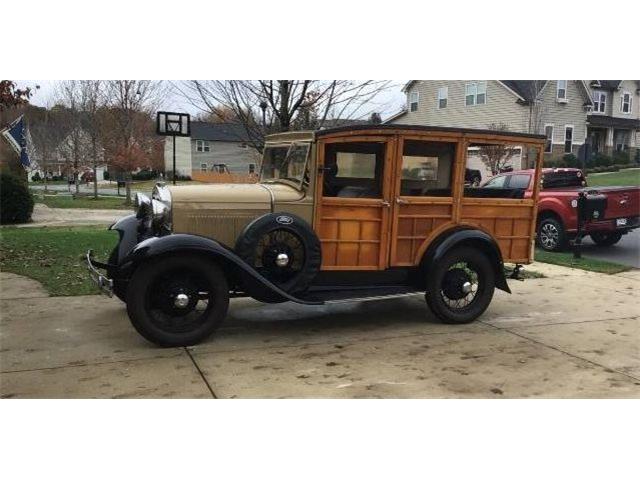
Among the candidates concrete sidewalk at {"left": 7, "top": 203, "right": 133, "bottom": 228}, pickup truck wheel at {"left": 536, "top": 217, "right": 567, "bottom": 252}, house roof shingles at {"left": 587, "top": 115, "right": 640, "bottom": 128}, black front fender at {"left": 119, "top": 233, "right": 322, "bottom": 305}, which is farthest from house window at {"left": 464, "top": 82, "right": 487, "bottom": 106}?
black front fender at {"left": 119, "top": 233, "right": 322, "bottom": 305}

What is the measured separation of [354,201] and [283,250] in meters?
0.88

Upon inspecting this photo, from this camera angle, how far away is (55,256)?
912cm

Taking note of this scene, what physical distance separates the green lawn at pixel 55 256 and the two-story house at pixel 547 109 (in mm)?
10826

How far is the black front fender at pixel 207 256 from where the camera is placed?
4.64 meters

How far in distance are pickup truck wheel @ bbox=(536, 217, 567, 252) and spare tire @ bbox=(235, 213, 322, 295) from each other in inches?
316

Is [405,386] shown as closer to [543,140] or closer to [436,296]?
[436,296]

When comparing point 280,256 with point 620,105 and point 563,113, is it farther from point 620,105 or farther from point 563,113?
point 620,105

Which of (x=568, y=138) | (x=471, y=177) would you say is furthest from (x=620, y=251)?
(x=568, y=138)

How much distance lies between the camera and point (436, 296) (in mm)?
5652

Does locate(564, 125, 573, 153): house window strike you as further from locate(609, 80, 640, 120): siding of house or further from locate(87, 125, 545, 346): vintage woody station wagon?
locate(87, 125, 545, 346): vintage woody station wagon

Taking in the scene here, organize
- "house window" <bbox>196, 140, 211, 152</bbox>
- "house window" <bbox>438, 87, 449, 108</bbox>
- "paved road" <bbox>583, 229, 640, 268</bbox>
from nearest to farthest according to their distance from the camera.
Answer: "paved road" <bbox>583, 229, 640, 268</bbox>
"house window" <bbox>438, 87, 449, 108</bbox>
"house window" <bbox>196, 140, 211, 152</bbox>

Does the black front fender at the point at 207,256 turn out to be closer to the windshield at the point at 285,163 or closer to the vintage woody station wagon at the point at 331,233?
the vintage woody station wagon at the point at 331,233

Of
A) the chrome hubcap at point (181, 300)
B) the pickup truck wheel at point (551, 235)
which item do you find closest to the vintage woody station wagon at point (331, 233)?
the chrome hubcap at point (181, 300)

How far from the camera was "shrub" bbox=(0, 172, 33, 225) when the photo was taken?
15930 mm
